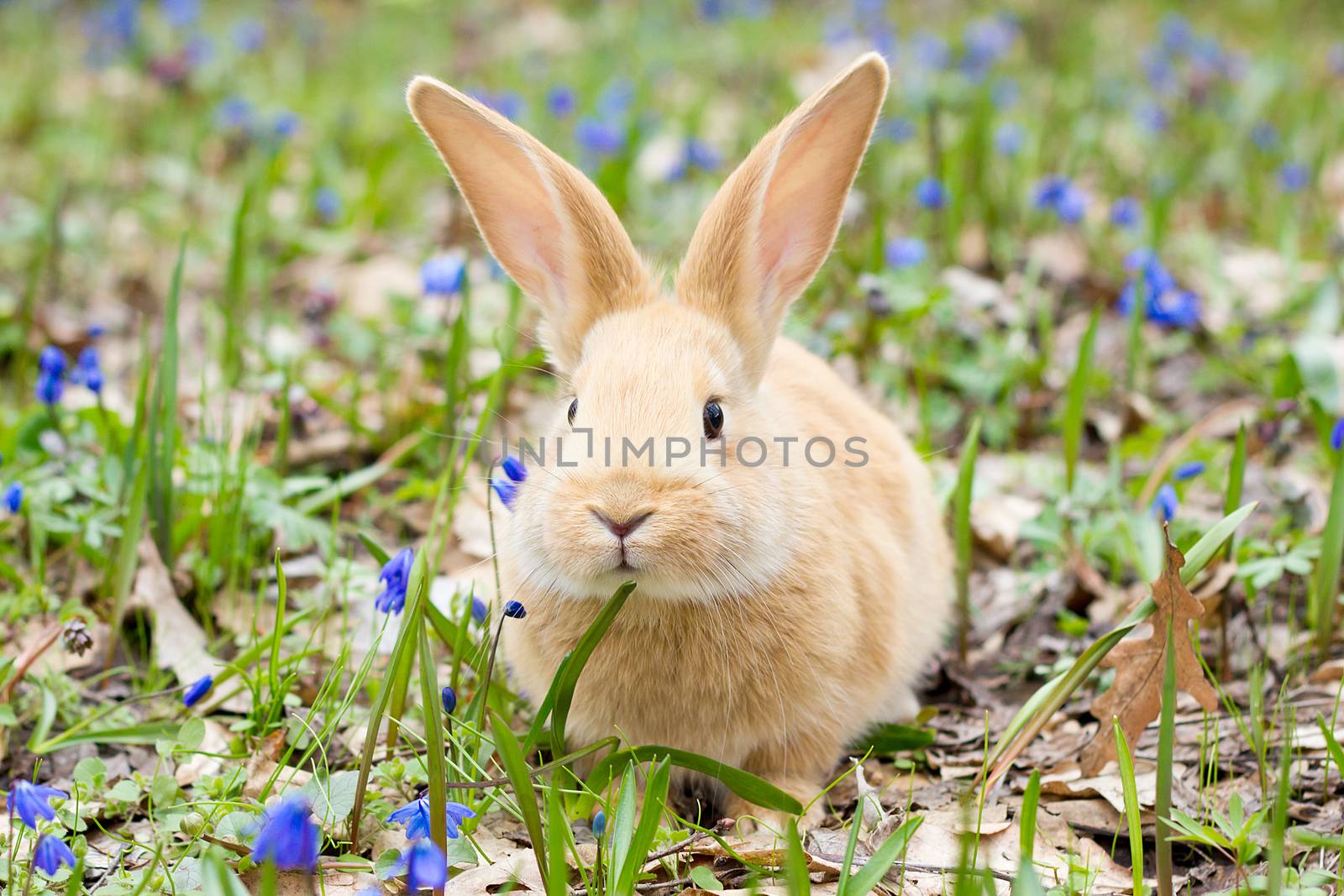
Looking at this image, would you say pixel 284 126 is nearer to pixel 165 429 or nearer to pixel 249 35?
pixel 249 35

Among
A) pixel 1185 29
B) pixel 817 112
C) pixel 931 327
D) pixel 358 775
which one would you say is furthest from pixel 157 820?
pixel 1185 29

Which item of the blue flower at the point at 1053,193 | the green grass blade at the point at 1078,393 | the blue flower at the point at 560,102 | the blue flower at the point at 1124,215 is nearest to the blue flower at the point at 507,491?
the green grass blade at the point at 1078,393

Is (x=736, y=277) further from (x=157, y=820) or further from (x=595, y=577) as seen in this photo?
(x=157, y=820)

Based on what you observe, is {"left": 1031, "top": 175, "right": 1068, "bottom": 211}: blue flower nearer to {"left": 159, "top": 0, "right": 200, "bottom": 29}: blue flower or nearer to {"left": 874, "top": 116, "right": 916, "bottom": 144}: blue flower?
{"left": 874, "top": 116, "right": 916, "bottom": 144}: blue flower

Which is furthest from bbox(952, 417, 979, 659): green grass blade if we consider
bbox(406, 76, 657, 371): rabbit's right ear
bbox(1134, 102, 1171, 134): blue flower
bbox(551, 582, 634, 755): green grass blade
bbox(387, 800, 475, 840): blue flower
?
bbox(1134, 102, 1171, 134): blue flower

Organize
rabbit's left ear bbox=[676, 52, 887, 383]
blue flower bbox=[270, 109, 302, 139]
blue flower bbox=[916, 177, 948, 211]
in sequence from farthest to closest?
blue flower bbox=[270, 109, 302, 139], blue flower bbox=[916, 177, 948, 211], rabbit's left ear bbox=[676, 52, 887, 383]

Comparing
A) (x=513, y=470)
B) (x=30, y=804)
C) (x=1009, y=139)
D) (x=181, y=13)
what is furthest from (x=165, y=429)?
(x=181, y=13)
